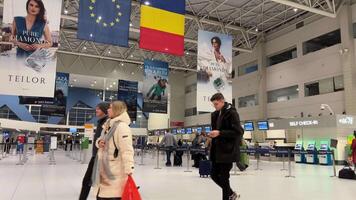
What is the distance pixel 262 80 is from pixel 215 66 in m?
12.7

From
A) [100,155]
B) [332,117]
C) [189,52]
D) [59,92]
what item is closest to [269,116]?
[332,117]

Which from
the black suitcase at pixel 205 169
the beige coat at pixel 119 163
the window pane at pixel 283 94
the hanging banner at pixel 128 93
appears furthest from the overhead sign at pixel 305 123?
the beige coat at pixel 119 163

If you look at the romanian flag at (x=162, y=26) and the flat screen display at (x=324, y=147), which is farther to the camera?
the flat screen display at (x=324, y=147)

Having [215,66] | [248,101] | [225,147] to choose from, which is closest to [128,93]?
[248,101]

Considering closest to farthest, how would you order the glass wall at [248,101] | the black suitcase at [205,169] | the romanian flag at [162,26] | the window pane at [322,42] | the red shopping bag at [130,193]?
1. the red shopping bag at [130,193]
2. the black suitcase at [205,169]
3. the romanian flag at [162,26]
4. the window pane at [322,42]
5. the glass wall at [248,101]

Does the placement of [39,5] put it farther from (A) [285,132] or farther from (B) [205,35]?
(A) [285,132]

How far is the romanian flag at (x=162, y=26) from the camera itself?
360 inches

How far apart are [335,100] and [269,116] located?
5789 mm

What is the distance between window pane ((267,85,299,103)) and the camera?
68.3ft

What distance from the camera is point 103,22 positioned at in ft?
28.7

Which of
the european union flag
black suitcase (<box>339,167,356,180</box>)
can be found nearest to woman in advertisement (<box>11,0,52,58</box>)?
the european union flag

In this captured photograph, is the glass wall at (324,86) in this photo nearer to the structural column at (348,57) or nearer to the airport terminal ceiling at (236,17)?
the structural column at (348,57)

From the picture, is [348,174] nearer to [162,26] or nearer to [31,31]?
[162,26]

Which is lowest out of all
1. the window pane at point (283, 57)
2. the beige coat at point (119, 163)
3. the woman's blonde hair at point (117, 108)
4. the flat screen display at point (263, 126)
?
the beige coat at point (119, 163)
